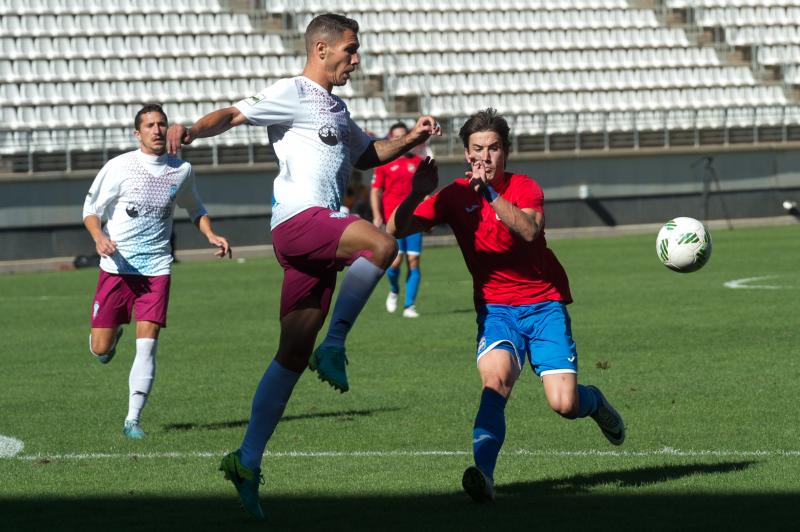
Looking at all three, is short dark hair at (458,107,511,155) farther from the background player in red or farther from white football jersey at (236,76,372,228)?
the background player in red

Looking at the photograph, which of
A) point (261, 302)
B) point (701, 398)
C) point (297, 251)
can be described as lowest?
point (261, 302)

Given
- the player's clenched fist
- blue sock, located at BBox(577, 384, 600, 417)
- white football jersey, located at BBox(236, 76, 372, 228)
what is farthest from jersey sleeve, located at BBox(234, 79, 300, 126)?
blue sock, located at BBox(577, 384, 600, 417)

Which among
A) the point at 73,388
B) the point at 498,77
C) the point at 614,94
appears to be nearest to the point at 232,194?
the point at 498,77

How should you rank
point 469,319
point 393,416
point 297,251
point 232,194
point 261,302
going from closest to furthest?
1. point 297,251
2. point 393,416
3. point 469,319
4. point 261,302
5. point 232,194

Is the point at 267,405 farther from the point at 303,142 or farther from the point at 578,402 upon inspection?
the point at 578,402

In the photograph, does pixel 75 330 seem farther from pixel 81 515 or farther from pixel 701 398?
pixel 81 515

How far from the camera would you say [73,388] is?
10.8 metres

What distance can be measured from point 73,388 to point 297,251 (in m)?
5.45

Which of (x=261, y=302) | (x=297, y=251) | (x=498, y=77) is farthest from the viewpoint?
(x=498, y=77)

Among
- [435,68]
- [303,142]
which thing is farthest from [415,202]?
[435,68]

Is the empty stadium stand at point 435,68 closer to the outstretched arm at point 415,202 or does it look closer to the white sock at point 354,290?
the outstretched arm at point 415,202

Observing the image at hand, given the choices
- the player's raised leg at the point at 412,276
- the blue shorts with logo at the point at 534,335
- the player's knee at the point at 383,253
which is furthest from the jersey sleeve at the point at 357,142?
the player's raised leg at the point at 412,276

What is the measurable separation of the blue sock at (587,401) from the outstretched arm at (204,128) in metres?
2.02

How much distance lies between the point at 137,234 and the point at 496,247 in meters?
3.26
